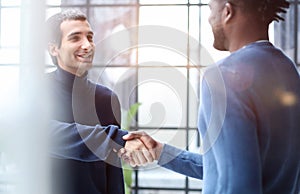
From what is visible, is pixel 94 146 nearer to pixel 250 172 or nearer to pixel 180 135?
pixel 180 135

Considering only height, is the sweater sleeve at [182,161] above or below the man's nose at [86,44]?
below

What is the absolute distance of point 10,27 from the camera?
4.69ft

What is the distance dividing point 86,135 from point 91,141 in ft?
0.08

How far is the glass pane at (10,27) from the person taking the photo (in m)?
1.40

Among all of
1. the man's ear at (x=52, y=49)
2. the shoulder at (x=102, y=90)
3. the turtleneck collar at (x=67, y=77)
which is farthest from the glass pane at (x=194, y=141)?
the man's ear at (x=52, y=49)

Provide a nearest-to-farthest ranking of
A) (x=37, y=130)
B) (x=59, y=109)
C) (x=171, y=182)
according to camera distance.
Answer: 1. (x=37, y=130)
2. (x=59, y=109)
3. (x=171, y=182)

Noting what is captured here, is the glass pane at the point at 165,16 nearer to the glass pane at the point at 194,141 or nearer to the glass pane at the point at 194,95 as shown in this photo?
the glass pane at the point at 194,95

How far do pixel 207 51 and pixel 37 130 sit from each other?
1.90 ft

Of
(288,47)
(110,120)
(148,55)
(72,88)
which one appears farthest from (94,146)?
(288,47)

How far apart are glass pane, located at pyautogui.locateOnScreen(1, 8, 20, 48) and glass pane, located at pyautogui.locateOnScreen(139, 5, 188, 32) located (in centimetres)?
Result: 39

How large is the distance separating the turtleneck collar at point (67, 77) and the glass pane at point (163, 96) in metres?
0.18

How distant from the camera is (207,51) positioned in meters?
1.50

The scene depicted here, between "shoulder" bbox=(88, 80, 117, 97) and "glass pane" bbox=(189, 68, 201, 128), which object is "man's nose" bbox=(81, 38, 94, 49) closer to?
"shoulder" bbox=(88, 80, 117, 97)

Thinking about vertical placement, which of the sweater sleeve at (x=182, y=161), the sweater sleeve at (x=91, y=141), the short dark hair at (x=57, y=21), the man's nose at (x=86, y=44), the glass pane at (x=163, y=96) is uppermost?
the short dark hair at (x=57, y=21)
